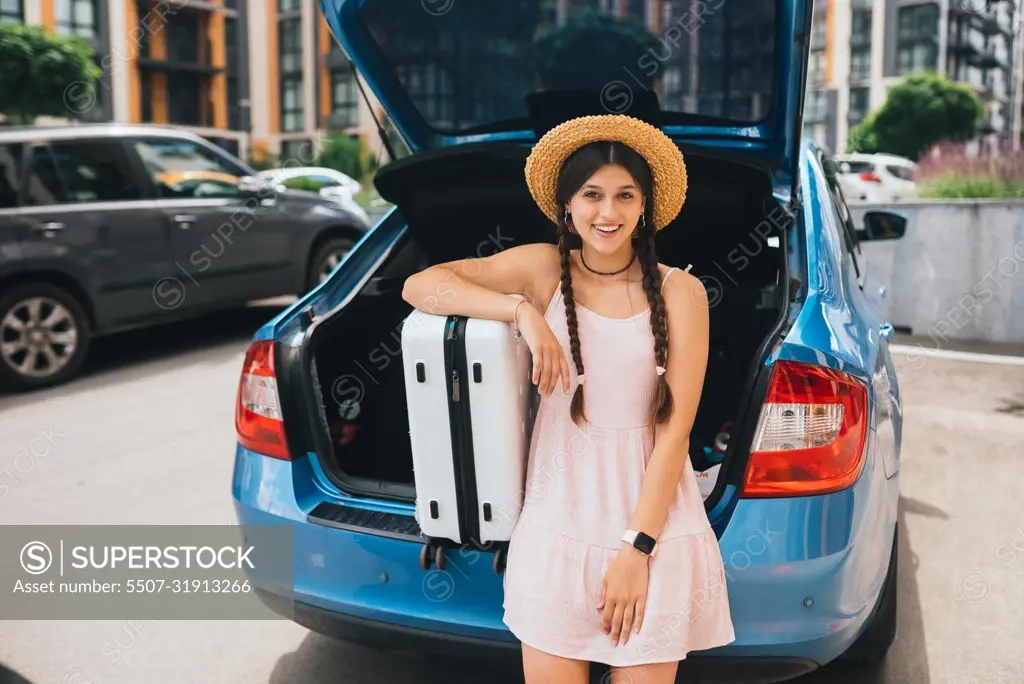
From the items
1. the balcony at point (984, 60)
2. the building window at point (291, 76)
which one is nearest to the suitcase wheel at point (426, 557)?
the building window at point (291, 76)

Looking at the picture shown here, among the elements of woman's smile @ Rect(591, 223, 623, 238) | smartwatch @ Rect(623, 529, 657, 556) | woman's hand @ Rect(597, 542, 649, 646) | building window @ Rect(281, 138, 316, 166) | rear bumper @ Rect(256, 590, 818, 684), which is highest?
building window @ Rect(281, 138, 316, 166)

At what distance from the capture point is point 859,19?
216 ft

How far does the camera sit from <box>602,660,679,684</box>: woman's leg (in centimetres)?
188

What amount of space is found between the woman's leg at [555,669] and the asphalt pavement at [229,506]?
0.43 metres

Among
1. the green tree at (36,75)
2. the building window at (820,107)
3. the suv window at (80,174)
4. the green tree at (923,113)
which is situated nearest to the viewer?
the suv window at (80,174)

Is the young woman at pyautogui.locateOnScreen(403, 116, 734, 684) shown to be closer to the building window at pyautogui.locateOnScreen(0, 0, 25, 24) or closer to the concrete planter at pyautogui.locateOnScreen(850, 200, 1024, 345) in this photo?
the concrete planter at pyautogui.locateOnScreen(850, 200, 1024, 345)

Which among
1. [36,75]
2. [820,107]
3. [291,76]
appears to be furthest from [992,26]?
[36,75]

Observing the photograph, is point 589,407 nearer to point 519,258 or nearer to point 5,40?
point 519,258

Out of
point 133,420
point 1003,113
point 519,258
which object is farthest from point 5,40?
point 1003,113

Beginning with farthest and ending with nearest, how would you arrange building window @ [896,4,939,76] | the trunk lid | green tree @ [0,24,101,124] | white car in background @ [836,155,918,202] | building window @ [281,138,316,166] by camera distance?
building window @ [896,4,939,76] → building window @ [281,138,316,166] → green tree @ [0,24,101,124] → white car in background @ [836,155,918,202] → the trunk lid

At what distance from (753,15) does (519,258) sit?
1444 millimetres

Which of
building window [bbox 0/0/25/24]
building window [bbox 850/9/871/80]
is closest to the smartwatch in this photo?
building window [bbox 0/0/25/24]

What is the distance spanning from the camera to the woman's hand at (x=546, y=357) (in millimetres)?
1932

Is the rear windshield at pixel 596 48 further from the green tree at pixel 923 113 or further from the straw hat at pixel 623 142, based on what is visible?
the green tree at pixel 923 113
